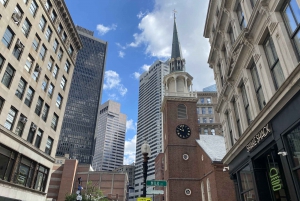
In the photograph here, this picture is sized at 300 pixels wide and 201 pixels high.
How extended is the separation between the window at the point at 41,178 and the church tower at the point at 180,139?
16440mm

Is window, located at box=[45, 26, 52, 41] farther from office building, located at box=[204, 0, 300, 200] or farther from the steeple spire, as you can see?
the steeple spire

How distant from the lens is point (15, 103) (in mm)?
22578

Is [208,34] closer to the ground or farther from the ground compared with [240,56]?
farther from the ground

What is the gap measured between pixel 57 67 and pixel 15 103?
10711mm

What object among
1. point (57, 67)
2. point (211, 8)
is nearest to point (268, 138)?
point (211, 8)

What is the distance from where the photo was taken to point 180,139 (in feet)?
125

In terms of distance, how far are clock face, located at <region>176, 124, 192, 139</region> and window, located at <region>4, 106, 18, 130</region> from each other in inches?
932

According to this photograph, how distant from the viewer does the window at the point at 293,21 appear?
899cm

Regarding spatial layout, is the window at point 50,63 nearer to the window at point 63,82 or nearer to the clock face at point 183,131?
the window at point 63,82

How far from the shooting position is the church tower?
1342 inches

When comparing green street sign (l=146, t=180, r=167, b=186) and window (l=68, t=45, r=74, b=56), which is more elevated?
window (l=68, t=45, r=74, b=56)

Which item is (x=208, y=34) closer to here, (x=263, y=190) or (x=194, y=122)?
(x=263, y=190)

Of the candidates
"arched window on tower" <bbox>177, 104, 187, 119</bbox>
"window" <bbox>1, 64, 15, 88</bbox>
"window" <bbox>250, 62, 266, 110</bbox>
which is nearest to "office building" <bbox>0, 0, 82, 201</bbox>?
"window" <bbox>1, 64, 15, 88</bbox>

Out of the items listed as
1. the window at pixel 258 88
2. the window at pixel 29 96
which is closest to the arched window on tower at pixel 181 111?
the window at pixel 29 96
